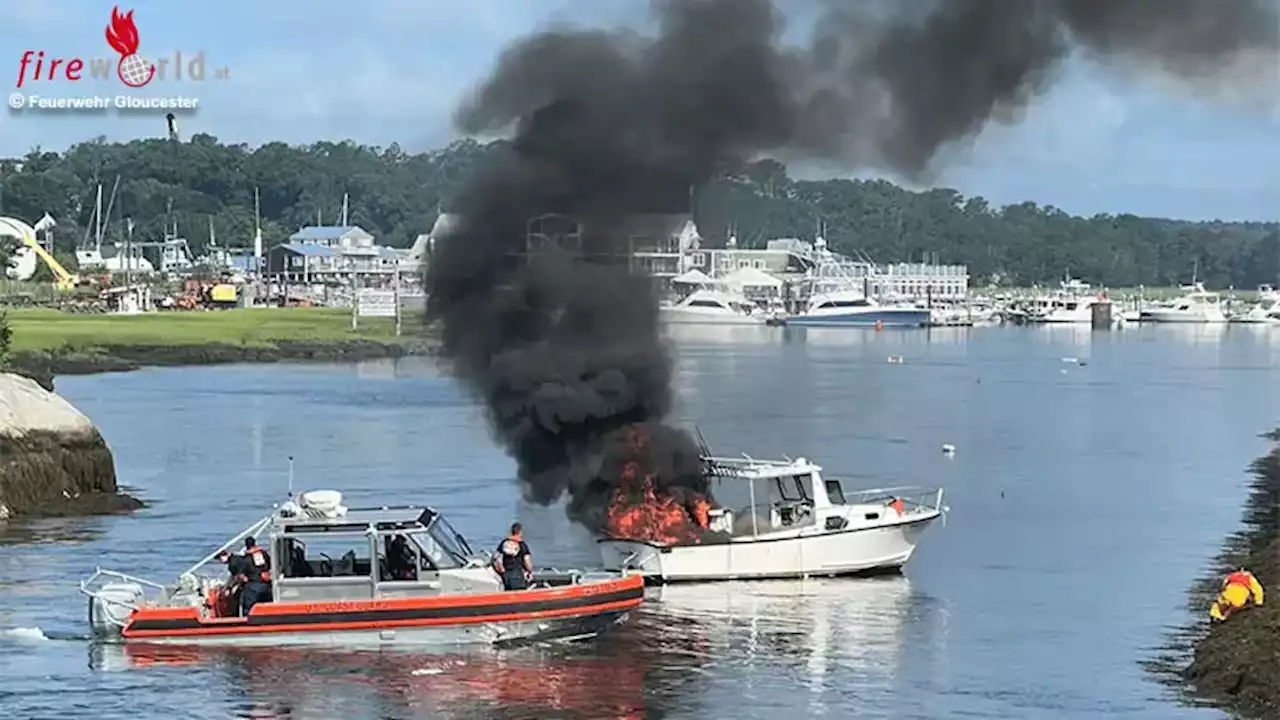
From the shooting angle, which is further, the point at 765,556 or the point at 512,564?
the point at 765,556

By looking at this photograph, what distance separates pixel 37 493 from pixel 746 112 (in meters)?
21.3

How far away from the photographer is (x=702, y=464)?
4166 cm

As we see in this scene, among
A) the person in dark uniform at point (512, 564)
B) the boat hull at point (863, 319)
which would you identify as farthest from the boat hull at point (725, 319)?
the person in dark uniform at point (512, 564)

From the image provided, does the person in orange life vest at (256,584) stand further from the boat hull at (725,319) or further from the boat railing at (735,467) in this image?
the boat hull at (725,319)

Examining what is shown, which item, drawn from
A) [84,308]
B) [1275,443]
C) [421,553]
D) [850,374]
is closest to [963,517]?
[421,553]

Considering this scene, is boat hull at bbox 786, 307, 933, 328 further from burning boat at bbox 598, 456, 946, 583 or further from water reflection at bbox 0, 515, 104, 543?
burning boat at bbox 598, 456, 946, 583

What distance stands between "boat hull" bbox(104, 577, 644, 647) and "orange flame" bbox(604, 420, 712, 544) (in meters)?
7.15

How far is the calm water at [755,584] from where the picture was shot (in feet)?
103

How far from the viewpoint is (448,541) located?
1332 inches

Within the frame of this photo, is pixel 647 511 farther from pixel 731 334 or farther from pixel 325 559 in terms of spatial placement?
pixel 731 334

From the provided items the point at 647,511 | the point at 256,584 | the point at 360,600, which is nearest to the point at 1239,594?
the point at 647,511

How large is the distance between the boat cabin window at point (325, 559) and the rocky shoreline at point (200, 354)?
6951 centimetres

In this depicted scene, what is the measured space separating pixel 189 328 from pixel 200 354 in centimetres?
1752

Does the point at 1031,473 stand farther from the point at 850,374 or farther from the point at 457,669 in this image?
the point at 850,374
